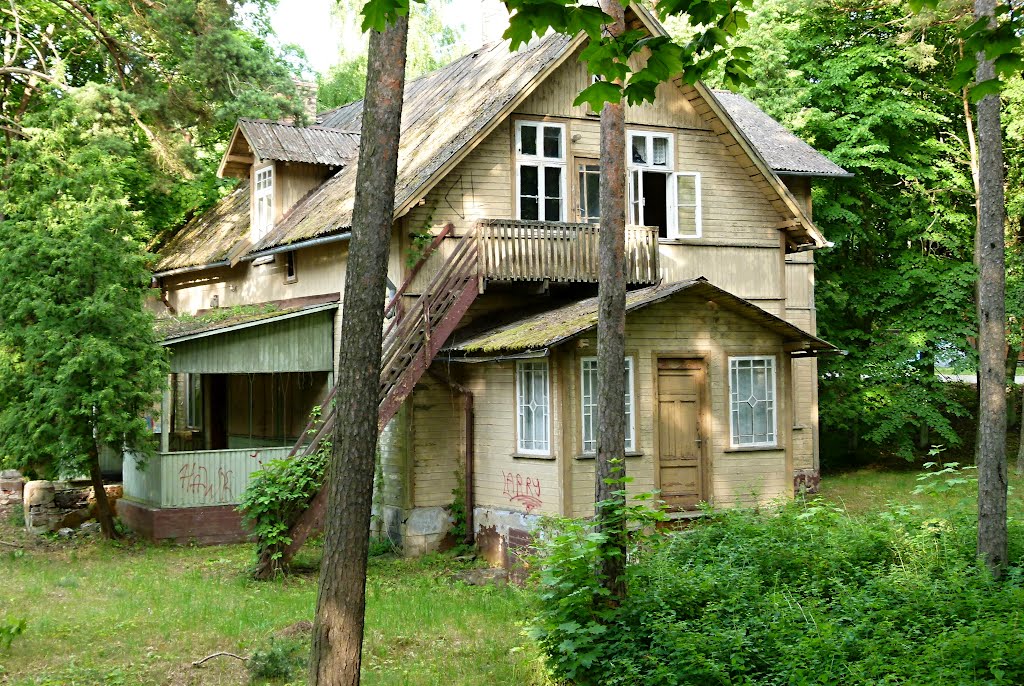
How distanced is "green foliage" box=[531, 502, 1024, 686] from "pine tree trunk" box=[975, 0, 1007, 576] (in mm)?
412

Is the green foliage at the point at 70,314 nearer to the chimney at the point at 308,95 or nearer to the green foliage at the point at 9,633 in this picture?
the green foliage at the point at 9,633

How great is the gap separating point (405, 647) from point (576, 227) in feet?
28.6

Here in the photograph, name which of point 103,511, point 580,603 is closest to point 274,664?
point 580,603

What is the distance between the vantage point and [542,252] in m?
17.2

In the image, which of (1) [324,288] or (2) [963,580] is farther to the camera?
(1) [324,288]

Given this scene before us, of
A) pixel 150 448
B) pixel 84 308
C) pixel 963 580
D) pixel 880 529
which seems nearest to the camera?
pixel 963 580

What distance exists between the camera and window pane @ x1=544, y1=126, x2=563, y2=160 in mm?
18484

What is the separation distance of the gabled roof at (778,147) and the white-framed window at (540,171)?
4.67 metres

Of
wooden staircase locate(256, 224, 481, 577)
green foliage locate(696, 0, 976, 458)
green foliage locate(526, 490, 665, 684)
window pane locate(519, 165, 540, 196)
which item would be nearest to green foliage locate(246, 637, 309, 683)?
green foliage locate(526, 490, 665, 684)

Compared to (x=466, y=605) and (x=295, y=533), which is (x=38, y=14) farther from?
(x=466, y=605)

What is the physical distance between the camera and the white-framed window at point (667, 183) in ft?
62.6

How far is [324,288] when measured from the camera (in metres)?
19.3

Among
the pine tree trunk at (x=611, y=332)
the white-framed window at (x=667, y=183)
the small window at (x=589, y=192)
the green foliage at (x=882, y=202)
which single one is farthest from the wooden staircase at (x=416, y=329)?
the green foliage at (x=882, y=202)

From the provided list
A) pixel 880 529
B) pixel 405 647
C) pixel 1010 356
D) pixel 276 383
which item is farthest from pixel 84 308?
pixel 1010 356
